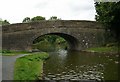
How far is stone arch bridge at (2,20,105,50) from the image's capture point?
152ft

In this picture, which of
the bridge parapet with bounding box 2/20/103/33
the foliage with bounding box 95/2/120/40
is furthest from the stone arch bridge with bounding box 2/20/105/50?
the foliage with bounding box 95/2/120/40

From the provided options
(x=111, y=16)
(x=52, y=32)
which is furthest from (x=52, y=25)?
(x=111, y=16)

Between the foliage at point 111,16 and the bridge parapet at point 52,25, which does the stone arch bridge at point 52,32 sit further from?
the foliage at point 111,16

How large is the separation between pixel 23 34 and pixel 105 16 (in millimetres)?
13634

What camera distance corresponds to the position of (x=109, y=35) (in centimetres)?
5122

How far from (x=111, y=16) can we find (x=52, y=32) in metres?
10.5

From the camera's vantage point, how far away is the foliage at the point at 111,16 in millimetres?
41062

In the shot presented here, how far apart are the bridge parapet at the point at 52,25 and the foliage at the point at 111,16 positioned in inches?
82.0

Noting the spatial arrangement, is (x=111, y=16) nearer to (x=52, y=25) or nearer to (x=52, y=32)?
(x=52, y=25)

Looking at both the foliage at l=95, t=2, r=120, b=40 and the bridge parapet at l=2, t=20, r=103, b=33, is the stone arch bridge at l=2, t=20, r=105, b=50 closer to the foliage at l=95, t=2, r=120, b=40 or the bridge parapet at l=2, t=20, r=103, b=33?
the bridge parapet at l=2, t=20, r=103, b=33

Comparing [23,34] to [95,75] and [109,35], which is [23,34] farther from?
[95,75]

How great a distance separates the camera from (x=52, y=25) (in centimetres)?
4816

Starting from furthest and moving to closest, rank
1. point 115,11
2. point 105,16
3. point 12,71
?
point 105,16 < point 115,11 < point 12,71

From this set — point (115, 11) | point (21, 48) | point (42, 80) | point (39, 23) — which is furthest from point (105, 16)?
point (42, 80)
